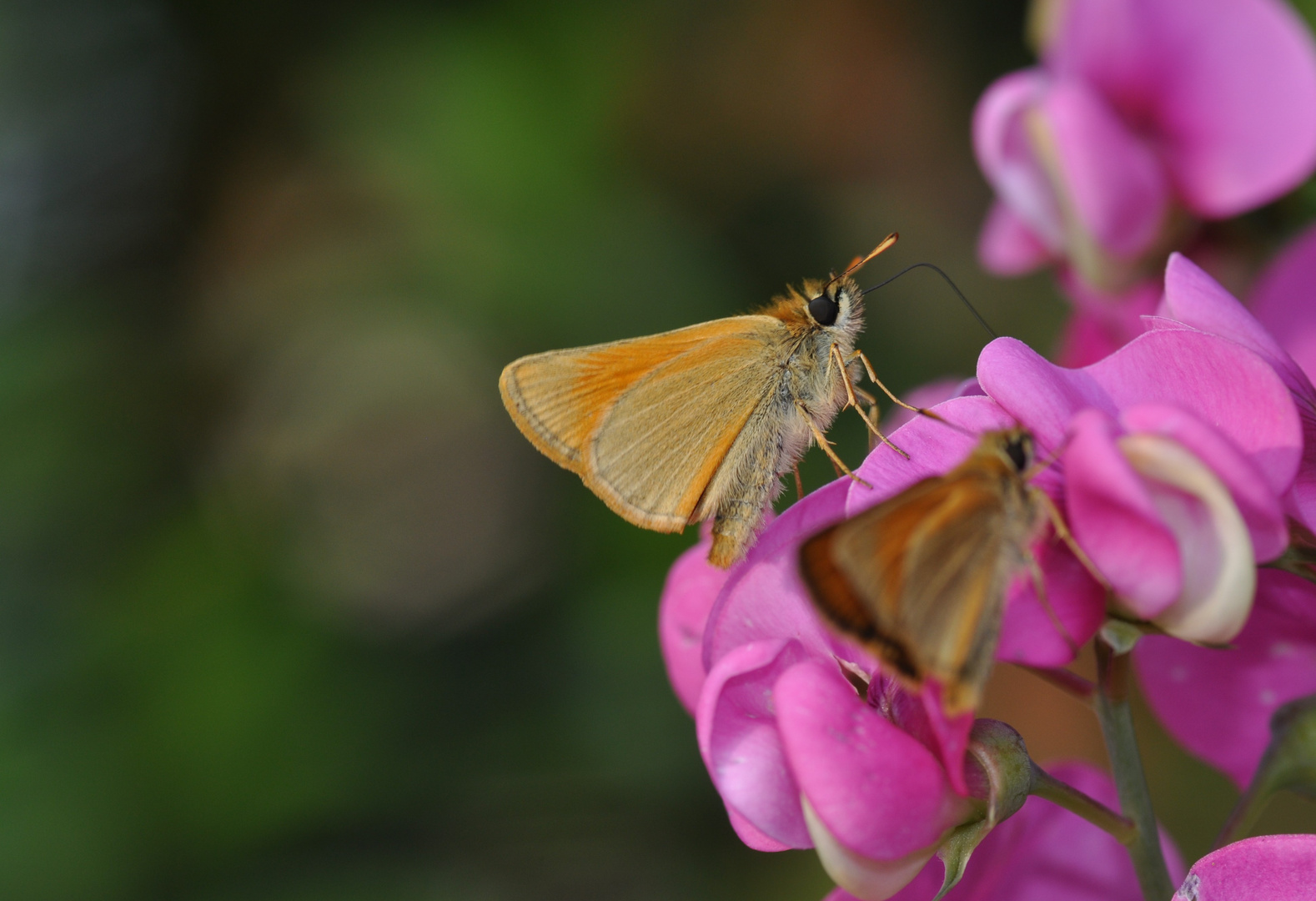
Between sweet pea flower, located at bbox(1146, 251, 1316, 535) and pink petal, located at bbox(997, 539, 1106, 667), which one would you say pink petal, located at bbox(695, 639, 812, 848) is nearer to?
pink petal, located at bbox(997, 539, 1106, 667)

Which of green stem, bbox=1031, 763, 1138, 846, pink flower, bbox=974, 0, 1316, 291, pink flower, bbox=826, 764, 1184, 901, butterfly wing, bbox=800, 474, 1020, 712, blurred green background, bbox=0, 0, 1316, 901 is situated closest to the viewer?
butterfly wing, bbox=800, 474, 1020, 712

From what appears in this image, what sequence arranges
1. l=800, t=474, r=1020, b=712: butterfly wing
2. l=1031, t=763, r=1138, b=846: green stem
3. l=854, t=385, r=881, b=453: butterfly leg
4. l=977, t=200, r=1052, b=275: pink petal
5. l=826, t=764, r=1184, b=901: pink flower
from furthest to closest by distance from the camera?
l=977, t=200, r=1052, b=275: pink petal < l=854, t=385, r=881, b=453: butterfly leg < l=826, t=764, r=1184, b=901: pink flower < l=1031, t=763, r=1138, b=846: green stem < l=800, t=474, r=1020, b=712: butterfly wing

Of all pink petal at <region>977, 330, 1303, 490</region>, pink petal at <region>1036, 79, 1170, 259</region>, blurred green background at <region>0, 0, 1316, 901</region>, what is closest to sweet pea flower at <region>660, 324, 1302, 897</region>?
pink petal at <region>977, 330, 1303, 490</region>

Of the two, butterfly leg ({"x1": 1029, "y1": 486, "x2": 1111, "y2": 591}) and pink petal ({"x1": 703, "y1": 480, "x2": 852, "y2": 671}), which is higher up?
pink petal ({"x1": 703, "y1": 480, "x2": 852, "y2": 671})

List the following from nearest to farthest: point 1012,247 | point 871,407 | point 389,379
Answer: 1. point 871,407
2. point 1012,247
3. point 389,379

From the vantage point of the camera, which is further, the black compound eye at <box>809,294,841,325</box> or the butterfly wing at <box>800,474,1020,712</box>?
the black compound eye at <box>809,294,841,325</box>

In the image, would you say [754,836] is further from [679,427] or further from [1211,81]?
[1211,81]

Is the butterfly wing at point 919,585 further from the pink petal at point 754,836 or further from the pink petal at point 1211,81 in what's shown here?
the pink petal at point 1211,81

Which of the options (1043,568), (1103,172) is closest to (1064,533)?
(1043,568)
